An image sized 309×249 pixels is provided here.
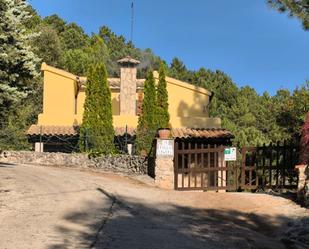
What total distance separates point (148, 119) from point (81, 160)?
3.91 metres

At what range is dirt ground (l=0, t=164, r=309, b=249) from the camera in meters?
9.67

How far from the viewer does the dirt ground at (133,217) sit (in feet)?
31.7

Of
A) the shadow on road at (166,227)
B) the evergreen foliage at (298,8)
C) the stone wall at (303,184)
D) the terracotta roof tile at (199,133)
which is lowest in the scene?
the shadow on road at (166,227)

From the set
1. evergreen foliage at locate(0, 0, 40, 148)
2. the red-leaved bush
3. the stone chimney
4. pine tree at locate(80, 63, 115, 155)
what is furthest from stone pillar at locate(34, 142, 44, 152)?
the red-leaved bush

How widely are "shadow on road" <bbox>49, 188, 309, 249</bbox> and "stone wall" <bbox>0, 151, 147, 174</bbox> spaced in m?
8.13

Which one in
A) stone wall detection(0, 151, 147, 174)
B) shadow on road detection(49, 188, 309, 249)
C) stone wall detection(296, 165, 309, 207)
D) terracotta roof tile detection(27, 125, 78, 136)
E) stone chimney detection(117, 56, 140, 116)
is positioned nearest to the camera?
shadow on road detection(49, 188, 309, 249)

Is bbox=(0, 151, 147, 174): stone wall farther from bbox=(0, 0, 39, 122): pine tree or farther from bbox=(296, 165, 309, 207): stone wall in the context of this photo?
bbox=(296, 165, 309, 207): stone wall

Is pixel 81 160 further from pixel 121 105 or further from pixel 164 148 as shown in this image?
pixel 121 105

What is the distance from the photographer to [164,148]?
20.0m

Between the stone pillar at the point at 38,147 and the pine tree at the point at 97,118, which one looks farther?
the stone pillar at the point at 38,147

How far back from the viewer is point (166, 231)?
1079 cm

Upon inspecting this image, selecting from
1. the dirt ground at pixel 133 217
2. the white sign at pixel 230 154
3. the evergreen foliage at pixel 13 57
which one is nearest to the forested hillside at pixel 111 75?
the evergreen foliage at pixel 13 57

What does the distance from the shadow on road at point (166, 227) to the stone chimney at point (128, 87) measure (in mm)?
15340

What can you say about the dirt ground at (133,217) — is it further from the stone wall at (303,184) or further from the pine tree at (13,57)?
the pine tree at (13,57)
